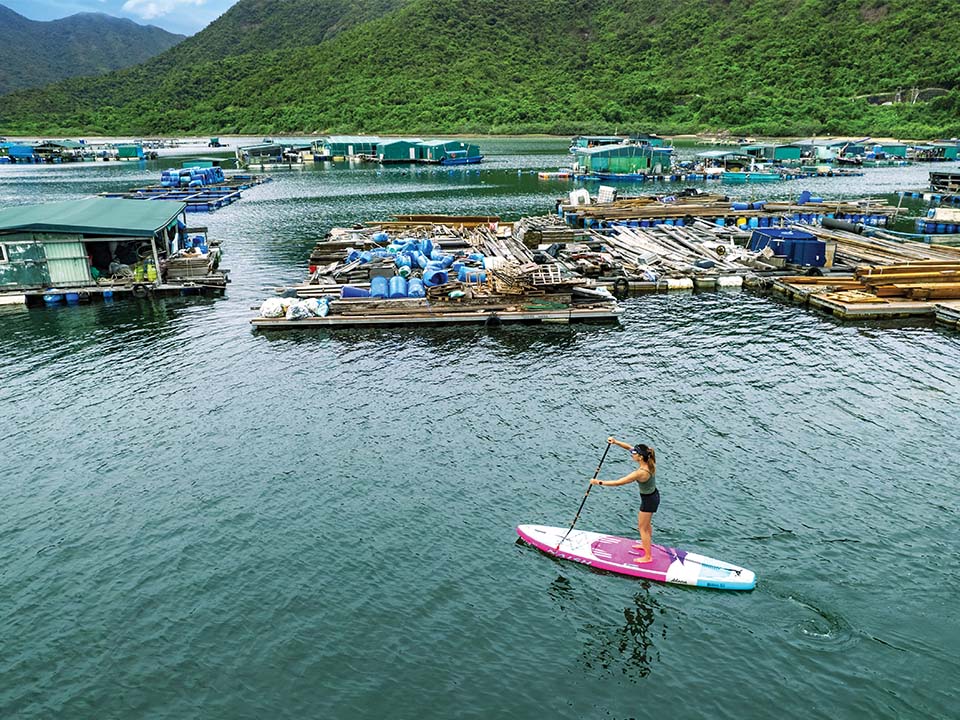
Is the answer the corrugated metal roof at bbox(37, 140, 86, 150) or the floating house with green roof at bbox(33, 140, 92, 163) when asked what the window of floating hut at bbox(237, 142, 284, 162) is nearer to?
the floating house with green roof at bbox(33, 140, 92, 163)

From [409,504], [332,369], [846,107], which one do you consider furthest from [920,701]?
[846,107]

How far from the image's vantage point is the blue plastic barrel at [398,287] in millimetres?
36344

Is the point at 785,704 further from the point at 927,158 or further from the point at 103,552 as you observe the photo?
the point at 927,158

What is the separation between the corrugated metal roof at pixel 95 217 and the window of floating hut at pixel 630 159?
76845mm

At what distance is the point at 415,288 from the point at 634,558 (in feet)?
79.8

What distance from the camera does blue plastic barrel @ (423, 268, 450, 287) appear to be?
1485 inches

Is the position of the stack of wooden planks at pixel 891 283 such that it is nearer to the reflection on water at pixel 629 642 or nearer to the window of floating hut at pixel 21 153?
the reflection on water at pixel 629 642

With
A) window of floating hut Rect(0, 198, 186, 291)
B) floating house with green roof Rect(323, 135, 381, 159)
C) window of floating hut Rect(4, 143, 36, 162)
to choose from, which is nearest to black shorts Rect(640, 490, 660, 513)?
window of floating hut Rect(0, 198, 186, 291)

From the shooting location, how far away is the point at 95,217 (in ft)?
136

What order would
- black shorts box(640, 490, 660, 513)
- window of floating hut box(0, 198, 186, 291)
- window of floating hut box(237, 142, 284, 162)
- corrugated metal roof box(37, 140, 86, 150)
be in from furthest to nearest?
corrugated metal roof box(37, 140, 86, 150), window of floating hut box(237, 142, 284, 162), window of floating hut box(0, 198, 186, 291), black shorts box(640, 490, 660, 513)

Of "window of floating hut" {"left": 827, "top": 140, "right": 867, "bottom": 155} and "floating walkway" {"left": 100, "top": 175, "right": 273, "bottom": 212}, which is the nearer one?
"floating walkway" {"left": 100, "top": 175, "right": 273, "bottom": 212}

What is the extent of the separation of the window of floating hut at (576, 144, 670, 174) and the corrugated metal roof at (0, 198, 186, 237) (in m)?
76.8

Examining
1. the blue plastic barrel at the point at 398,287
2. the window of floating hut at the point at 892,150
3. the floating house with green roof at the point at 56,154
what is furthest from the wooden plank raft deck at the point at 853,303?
the floating house with green roof at the point at 56,154

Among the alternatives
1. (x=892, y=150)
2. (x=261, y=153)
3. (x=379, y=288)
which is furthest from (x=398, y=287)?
→ (x=892, y=150)
